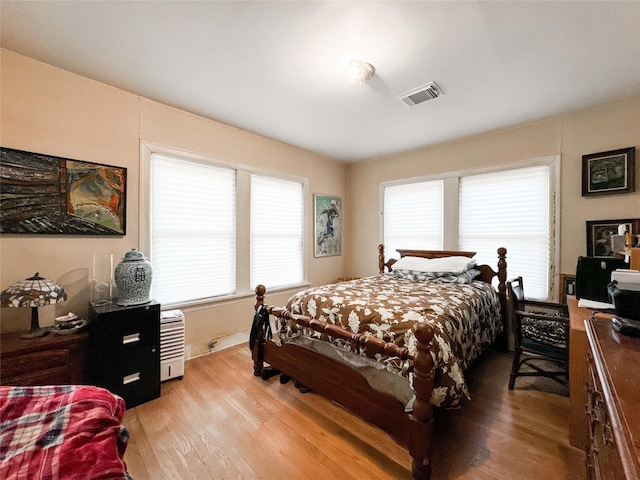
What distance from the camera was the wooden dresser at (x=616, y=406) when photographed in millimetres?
614

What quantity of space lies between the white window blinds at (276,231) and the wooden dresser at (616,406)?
315cm

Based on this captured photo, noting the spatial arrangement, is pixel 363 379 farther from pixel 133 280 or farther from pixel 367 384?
pixel 133 280

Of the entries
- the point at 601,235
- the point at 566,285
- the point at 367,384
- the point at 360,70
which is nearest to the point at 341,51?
the point at 360,70

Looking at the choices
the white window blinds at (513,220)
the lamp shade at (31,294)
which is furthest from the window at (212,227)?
the white window blinds at (513,220)

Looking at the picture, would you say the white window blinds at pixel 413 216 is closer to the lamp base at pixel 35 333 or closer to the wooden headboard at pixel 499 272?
the wooden headboard at pixel 499 272

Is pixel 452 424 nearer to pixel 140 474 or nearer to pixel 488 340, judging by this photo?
pixel 488 340

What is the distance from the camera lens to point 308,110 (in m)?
2.81

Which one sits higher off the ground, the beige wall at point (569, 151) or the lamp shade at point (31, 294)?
the beige wall at point (569, 151)

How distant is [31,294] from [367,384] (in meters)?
2.27

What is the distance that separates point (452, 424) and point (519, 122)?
319cm

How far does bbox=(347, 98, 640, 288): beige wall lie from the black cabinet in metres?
3.77

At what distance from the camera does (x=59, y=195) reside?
212cm

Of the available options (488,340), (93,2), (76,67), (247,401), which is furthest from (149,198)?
(488,340)

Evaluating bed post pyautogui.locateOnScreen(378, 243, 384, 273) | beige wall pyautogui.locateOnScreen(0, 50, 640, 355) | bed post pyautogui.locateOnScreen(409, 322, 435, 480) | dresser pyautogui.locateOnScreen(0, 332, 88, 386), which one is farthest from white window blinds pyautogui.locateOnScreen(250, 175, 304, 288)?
bed post pyautogui.locateOnScreen(409, 322, 435, 480)
